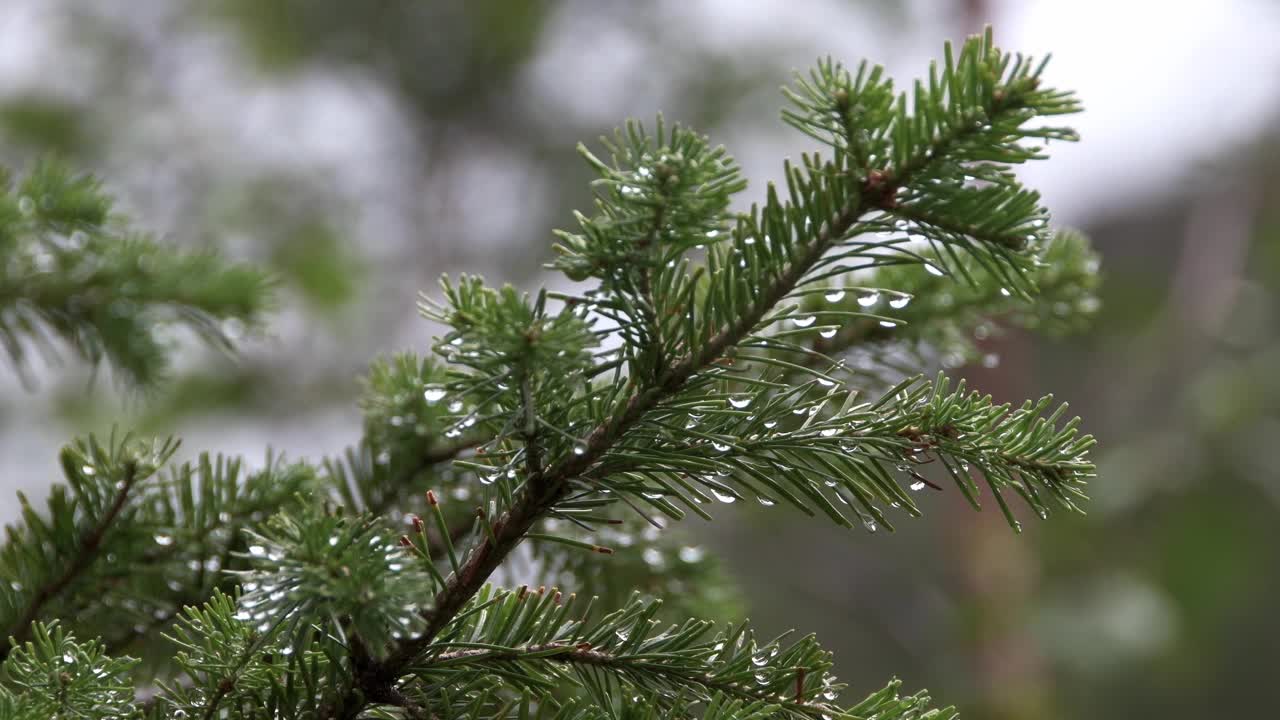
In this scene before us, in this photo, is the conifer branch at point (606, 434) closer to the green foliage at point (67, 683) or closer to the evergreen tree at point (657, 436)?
the evergreen tree at point (657, 436)

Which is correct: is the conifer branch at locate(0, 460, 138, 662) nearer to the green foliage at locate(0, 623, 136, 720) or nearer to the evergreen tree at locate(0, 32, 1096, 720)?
the evergreen tree at locate(0, 32, 1096, 720)

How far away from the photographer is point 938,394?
468 millimetres

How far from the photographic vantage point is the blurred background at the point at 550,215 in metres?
2.89

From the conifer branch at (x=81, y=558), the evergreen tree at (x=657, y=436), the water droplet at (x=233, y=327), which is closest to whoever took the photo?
the evergreen tree at (x=657, y=436)

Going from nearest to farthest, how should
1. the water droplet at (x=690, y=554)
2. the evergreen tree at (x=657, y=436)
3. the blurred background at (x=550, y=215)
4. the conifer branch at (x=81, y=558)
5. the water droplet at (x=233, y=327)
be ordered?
the evergreen tree at (x=657, y=436), the conifer branch at (x=81, y=558), the water droplet at (x=690, y=554), the water droplet at (x=233, y=327), the blurred background at (x=550, y=215)

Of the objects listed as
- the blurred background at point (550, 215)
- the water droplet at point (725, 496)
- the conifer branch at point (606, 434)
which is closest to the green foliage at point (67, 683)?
the conifer branch at point (606, 434)

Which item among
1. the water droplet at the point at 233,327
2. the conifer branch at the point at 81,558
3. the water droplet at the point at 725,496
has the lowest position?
the water droplet at the point at 725,496

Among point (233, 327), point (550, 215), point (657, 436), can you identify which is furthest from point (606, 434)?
point (550, 215)

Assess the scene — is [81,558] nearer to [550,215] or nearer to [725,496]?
[725,496]

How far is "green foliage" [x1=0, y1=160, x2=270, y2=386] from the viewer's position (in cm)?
81

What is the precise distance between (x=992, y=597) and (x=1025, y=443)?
7.56 ft

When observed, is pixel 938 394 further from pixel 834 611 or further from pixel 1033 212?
pixel 834 611

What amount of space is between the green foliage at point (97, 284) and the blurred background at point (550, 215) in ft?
6.25

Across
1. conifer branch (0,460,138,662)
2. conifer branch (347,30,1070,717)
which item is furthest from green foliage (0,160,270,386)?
conifer branch (347,30,1070,717)
